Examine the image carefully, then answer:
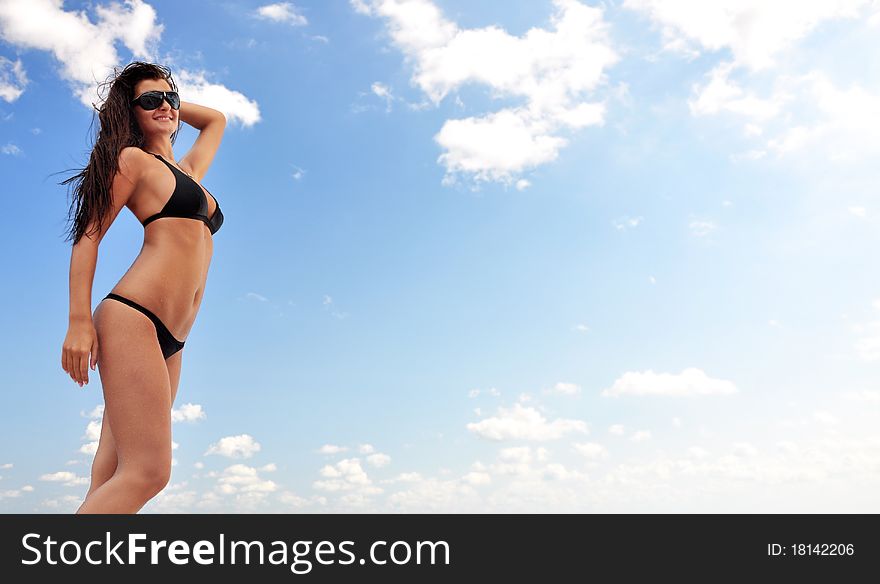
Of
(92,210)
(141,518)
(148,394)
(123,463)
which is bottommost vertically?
(141,518)

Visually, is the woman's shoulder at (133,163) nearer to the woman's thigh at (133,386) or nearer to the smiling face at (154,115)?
the smiling face at (154,115)

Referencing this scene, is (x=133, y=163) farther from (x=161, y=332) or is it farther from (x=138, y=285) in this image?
(x=161, y=332)

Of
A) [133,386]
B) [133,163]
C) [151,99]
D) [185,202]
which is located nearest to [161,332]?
[133,386]

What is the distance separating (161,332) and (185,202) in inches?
41.2

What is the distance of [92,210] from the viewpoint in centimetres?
546

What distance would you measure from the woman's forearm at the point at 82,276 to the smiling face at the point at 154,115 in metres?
1.30

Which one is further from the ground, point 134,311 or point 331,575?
point 134,311

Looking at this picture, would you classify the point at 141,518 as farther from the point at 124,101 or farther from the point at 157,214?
the point at 124,101

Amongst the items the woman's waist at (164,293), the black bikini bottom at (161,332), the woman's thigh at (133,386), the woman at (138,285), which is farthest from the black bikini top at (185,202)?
the woman's thigh at (133,386)

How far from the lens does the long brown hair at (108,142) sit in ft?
18.0

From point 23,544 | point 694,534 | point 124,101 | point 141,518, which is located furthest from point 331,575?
point 124,101

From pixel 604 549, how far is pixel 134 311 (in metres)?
3.78

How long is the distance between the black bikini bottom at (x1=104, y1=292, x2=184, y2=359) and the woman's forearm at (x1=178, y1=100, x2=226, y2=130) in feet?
7.57

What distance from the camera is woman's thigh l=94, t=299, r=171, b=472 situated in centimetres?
508
